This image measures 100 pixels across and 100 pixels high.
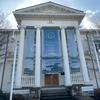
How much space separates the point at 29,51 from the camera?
1645 cm

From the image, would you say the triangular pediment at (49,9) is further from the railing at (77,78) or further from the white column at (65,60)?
the railing at (77,78)

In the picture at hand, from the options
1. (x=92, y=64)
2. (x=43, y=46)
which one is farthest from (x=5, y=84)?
(x=92, y=64)

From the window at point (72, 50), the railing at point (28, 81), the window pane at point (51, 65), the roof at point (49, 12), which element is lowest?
the railing at point (28, 81)

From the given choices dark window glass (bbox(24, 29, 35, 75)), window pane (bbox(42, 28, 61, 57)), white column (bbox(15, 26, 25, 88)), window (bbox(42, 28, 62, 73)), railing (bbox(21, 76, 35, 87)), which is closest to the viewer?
white column (bbox(15, 26, 25, 88))

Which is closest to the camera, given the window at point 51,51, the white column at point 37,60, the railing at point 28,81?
the white column at point 37,60

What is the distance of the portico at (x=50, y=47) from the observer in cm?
1537

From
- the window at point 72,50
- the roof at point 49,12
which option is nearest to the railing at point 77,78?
the window at point 72,50

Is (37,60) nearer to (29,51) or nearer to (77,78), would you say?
(29,51)

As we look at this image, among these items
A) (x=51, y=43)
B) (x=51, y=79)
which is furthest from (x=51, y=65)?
(x=51, y=43)

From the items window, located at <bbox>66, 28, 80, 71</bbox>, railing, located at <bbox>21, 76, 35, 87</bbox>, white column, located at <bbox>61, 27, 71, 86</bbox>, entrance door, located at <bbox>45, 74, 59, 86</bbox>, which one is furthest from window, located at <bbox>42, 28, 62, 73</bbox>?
entrance door, located at <bbox>45, 74, 59, 86</bbox>

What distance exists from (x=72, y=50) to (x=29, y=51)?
16.7 feet

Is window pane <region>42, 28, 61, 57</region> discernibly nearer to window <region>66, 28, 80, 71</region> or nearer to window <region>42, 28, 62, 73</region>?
window <region>42, 28, 62, 73</region>

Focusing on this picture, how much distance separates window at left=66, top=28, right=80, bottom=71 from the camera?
640 inches

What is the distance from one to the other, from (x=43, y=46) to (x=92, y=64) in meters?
8.04
